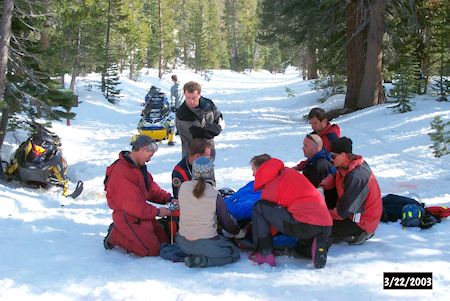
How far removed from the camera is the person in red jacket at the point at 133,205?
5.12 metres

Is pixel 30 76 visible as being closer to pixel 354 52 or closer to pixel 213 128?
pixel 213 128

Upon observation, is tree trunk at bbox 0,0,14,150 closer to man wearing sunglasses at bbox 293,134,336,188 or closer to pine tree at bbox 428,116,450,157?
man wearing sunglasses at bbox 293,134,336,188

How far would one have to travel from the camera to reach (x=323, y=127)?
263 inches

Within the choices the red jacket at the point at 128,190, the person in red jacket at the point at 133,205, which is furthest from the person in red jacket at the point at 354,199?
the red jacket at the point at 128,190

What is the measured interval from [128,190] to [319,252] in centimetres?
224

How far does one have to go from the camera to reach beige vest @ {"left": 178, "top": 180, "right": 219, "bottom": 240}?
15.6 feet

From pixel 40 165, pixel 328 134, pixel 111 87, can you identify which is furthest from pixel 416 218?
pixel 111 87

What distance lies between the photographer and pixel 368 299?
12.9 ft

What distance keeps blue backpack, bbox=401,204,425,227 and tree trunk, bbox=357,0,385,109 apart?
11.3 m

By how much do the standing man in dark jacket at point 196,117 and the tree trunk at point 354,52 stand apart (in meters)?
11.3

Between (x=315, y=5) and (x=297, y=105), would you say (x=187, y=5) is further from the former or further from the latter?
(x=315, y=5)

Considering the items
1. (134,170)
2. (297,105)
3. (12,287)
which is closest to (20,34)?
(134,170)

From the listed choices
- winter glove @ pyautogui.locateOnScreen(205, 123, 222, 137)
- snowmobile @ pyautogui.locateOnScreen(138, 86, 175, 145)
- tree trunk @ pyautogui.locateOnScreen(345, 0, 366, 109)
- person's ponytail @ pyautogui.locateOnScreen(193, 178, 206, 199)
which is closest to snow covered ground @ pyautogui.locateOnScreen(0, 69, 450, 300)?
person's ponytail @ pyautogui.locateOnScreen(193, 178, 206, 199)

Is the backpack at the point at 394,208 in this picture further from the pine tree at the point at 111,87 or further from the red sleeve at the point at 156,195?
the pine tree at the point at 111,87
